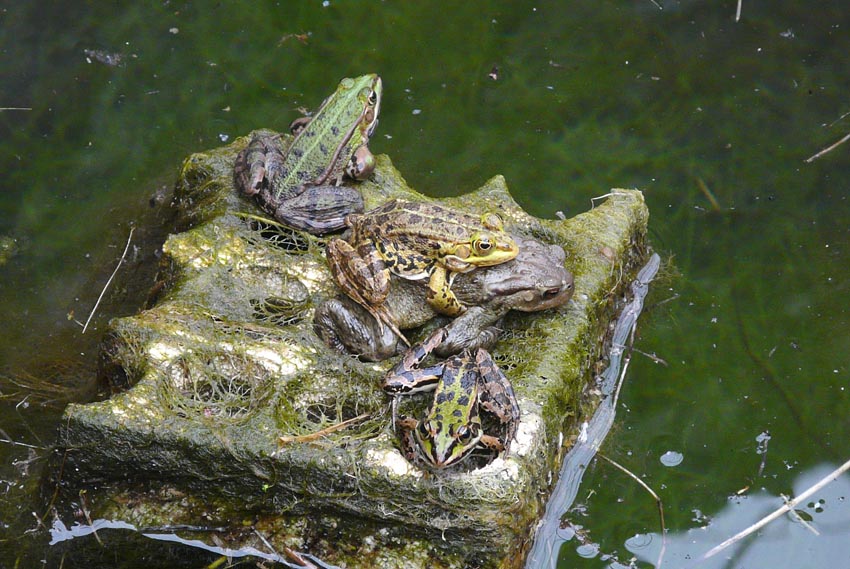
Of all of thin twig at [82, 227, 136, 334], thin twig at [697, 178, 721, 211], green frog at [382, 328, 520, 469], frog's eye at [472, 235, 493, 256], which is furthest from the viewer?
thin twig at [697, 178, 721, 211]

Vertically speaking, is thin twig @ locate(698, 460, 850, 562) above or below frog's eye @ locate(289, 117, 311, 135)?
below

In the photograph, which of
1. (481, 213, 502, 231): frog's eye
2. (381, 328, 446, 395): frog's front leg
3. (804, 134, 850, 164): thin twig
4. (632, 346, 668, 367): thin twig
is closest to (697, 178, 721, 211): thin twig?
(804, 134, 850, 164): thin twig

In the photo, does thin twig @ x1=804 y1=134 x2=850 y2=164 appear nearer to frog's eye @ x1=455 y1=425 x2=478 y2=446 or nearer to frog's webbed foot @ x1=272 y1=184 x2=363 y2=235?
frog's webbed foot @ x1=272 y1=184 x2=363 y2=235

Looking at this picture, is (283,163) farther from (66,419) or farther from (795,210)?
(795,210)

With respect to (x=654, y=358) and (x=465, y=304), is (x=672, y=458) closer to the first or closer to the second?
(x=654, y=358)

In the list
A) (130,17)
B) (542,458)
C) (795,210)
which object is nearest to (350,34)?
(130,17)

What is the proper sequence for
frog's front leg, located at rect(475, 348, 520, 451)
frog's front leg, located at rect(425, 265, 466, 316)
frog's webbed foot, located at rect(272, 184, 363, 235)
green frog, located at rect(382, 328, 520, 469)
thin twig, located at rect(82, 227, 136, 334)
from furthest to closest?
thin twig, located at rect(82, 227, 136, 334)
frog's webbed foot, located at rect(272, 184, 363, 235)
frog's front leg, located at rect(425, 265, 466, 316)
frog's front leg, located at rect(475, 348, 520, 451)
green frog, located at rect(382, 328, 520, 469)
